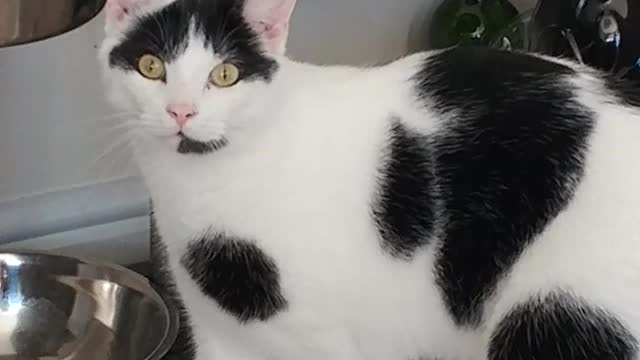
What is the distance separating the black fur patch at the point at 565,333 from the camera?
1065 millimetres

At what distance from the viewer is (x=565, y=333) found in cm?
108

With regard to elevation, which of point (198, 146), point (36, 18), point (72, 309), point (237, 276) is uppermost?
point (36, 18)

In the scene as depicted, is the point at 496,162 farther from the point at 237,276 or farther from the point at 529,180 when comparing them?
the point at 237,276

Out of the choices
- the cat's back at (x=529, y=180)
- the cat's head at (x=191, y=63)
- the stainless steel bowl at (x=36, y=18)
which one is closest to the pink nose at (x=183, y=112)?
the cat's head at (x=191, y=63)

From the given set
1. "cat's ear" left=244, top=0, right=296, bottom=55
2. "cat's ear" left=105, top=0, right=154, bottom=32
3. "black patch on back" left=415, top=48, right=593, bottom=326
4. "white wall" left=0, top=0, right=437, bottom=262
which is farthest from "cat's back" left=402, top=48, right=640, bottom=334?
"white wall" left=0, top=0, right=437, bottom=262

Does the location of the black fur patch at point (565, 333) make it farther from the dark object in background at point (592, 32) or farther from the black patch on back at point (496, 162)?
the dark object in background at point (592, 32)

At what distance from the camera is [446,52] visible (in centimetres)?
116

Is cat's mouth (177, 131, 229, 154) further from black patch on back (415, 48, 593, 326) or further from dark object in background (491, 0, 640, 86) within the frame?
dark object in background (491, 0, 640, 86)

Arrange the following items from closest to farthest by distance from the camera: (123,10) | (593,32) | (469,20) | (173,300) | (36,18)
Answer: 1. (36,18)
2. (123,10)
3. (173,300)
4. (593,32)
5. (469,20)

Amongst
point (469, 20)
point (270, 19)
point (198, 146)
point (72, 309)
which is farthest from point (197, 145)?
point (469, 20)

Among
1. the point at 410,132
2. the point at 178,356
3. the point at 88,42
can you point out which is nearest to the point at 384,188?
the point at 410,132

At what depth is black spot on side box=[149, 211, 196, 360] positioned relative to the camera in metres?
1.31

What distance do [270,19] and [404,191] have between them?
0.62 ft

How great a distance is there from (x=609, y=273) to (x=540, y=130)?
14 cm
